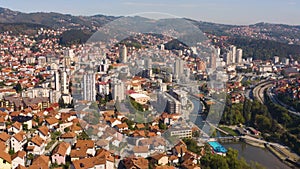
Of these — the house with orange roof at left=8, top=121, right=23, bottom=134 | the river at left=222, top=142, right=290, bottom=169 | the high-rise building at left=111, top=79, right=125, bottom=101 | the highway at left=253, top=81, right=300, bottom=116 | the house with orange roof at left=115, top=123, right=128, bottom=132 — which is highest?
the high-rise building at left=111, top=79, right=125, bottom=101

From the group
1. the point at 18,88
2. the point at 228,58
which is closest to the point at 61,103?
the point at 18,88

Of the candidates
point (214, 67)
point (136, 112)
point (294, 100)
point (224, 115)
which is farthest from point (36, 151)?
point (294, 100)

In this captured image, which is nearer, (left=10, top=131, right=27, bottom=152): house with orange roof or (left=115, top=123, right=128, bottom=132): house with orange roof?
(left=10, top=131, right=27, bottom=152): house with orange roof

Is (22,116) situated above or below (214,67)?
below

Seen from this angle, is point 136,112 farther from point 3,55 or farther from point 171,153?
point 3,55

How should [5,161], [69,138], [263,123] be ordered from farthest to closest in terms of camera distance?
[263,123], [69,138], [5,161]

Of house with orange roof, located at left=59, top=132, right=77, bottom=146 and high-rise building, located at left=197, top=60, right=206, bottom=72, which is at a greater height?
high-rise building, located at left=197, top=60, right=206, bottom=72

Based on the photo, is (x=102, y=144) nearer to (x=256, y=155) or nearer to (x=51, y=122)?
(x=51, y=122)

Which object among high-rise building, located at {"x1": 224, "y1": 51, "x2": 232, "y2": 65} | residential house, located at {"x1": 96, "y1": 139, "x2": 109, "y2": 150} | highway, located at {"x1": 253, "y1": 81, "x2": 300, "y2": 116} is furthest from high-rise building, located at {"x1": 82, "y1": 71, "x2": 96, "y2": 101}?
high-rise building, located at {"x1": 224, "y1": 51, "x2": 232, "y2": 65}

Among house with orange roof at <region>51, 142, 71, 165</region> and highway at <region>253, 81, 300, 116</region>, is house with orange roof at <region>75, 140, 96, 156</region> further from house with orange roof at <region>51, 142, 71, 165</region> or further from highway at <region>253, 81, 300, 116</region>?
highway at <region>253, 81, 300, 116</region>

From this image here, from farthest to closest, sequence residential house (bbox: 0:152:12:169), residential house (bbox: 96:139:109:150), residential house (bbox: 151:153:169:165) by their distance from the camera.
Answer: residential house (bbox: 96:139:109:150) → residential house (bbox: 151:153:169:165) → residential house (bbox: 0:152:12:169)

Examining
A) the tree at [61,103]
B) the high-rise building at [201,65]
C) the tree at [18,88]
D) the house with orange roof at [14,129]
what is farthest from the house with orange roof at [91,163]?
the high-rise building at [201,65]
